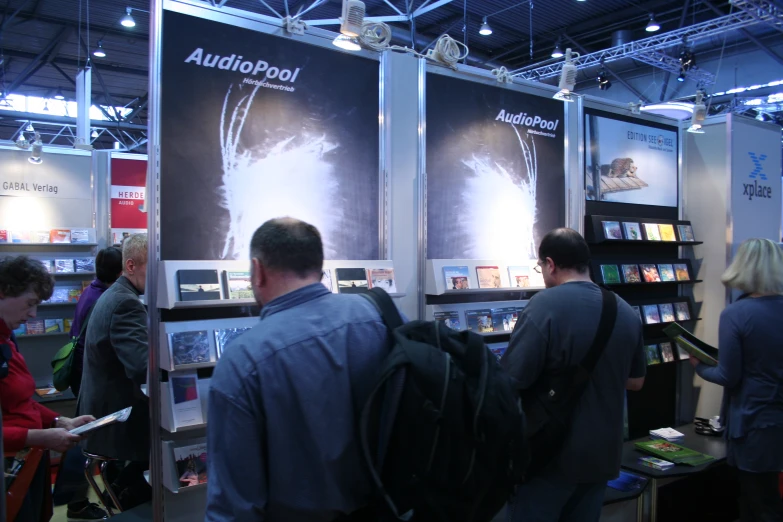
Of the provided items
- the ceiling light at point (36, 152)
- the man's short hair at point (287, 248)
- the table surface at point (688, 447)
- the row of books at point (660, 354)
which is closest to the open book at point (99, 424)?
the man's short hair at point (287, 248)

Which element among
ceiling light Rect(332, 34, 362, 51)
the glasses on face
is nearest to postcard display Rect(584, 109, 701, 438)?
ceiling light Rect(332, 34, 362, 51)

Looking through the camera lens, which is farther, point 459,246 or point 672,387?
point 672,387

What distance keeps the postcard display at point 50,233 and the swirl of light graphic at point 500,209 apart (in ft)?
18.4

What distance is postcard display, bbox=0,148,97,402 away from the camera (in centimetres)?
722

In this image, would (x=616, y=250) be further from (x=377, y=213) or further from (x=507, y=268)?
(x=377, y=213)

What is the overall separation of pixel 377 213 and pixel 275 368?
203 cm

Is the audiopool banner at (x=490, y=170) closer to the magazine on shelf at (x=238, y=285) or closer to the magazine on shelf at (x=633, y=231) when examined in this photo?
the magazine on shelf at (x=633, y=231)

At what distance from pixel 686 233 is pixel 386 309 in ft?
13.6

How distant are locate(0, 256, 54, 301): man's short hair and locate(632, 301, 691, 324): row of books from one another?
12.7 ft

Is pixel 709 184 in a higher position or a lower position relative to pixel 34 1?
lower

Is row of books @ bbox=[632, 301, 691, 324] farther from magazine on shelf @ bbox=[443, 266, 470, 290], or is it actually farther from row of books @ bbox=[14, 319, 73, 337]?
row of books @ bbox=[14, 319, 73, 337]

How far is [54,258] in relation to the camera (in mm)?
7297

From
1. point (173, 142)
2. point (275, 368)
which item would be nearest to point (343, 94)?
point (173, 142)

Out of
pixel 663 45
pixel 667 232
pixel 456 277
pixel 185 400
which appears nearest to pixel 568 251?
pixel 456 277
